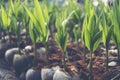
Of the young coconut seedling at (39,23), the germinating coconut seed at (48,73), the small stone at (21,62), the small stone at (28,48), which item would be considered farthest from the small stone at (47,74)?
the small stone at (28,48)

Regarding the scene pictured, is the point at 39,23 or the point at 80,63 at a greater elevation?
the point at 39,23

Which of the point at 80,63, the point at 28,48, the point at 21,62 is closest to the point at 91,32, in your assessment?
the point at 80,63

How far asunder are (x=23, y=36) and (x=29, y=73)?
50.6 inches

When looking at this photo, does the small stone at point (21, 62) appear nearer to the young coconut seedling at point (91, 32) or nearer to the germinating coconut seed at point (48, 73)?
the germinating coconut seed at point (48, 73)

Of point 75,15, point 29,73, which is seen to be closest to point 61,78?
point 29,73

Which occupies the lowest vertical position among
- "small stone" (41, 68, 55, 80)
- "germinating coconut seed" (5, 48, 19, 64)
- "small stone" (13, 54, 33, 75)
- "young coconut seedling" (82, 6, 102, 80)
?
"small stone" (41, 68, 55, 80)

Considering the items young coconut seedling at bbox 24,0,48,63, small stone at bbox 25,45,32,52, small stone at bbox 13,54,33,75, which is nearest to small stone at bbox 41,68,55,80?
young coconut seedling at bbox 24,0,48,63

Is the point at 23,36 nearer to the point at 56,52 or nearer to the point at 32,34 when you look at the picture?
the point at 56,52

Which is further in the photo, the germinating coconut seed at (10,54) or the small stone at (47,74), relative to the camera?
the germinating coconut seed at (10,54)

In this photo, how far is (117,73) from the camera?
264cm

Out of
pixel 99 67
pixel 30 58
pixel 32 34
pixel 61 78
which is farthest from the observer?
pixel 30 58

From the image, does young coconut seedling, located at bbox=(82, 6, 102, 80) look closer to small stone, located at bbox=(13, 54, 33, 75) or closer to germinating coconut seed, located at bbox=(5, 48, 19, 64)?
small stone, located at bbox=(13, 54, 33, 75)

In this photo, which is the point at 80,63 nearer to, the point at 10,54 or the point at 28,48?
the point at 28,48

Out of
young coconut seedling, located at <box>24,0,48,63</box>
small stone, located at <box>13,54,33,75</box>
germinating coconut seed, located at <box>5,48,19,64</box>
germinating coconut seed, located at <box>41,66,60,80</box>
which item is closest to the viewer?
germinating coconut seed, located at <box>41,66,60,80</box>
